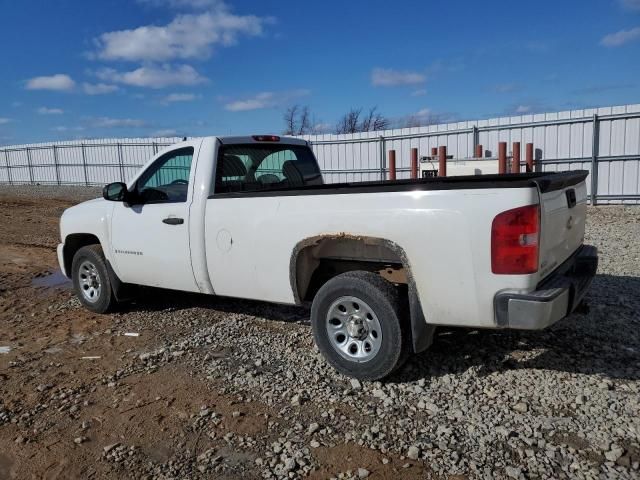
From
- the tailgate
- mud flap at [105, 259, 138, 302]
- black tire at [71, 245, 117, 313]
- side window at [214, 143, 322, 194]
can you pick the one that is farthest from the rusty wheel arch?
black tire at [71, 245, 117, 313]

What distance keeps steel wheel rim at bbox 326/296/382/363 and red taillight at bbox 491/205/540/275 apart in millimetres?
1036

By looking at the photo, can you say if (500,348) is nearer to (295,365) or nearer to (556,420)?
(556,420)

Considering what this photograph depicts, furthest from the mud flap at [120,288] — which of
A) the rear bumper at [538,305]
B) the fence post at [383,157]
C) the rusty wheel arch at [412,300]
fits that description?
the fence post at [383,157]

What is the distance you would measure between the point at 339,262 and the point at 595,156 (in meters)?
14.3

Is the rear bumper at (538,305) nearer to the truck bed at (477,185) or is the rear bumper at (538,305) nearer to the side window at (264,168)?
the truck bed at (477,185)

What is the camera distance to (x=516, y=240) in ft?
10.6

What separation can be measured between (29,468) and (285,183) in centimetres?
354

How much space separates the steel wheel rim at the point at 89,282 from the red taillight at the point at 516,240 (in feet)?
14.9

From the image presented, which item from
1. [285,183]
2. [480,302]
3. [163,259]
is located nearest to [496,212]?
[480,302]

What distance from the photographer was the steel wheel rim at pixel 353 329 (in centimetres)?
395

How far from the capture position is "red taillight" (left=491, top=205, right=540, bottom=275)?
10.5 ft

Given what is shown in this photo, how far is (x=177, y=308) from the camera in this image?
6258 mm

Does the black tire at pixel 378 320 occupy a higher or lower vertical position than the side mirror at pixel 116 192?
lower

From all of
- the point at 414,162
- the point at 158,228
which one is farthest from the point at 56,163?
the point at 158,228
